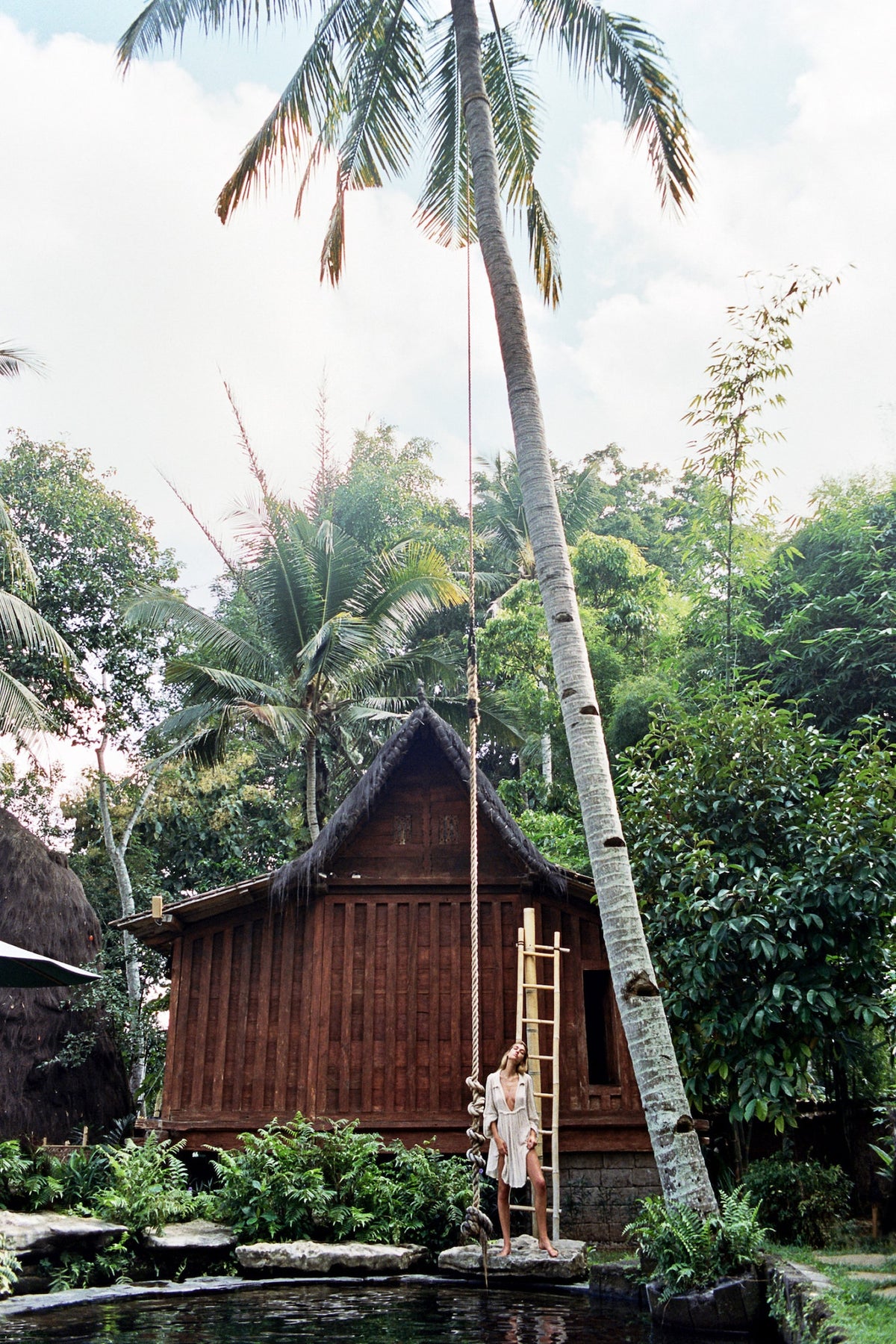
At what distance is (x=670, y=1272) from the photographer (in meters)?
5.46

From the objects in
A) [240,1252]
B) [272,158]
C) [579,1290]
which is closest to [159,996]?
[240,1252]

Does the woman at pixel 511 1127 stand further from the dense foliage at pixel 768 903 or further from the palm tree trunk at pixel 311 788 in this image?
the palm tree trunk at pixel 311 788

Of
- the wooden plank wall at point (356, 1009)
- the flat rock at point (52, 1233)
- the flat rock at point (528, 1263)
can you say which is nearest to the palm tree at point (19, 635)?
the wooden plank wall at point (356, 1009)

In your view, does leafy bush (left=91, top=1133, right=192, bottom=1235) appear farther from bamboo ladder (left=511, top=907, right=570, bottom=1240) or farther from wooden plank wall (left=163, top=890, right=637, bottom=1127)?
bamboo ladder (left=511, top=907, right=570, bottom=1240)

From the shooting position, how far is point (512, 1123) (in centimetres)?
737

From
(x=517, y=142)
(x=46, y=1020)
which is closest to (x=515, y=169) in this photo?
(x=517, y=142)

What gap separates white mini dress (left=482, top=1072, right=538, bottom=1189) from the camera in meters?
7.30

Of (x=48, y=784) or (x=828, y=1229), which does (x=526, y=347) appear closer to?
(x=828, y=1229)

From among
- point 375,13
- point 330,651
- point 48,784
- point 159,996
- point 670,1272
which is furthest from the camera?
point 48,784

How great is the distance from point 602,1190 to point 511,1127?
2708mm

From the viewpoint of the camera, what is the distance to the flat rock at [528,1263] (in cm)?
701

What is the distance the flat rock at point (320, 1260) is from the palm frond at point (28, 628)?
854 cm

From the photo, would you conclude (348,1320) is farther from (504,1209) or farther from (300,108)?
(300,108)

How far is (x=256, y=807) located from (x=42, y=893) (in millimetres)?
5099
